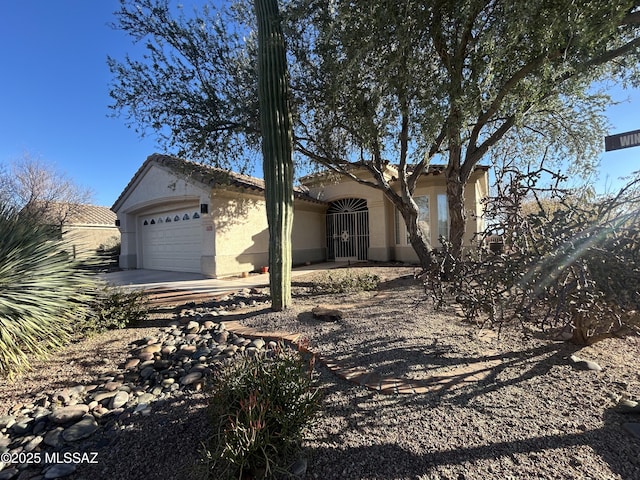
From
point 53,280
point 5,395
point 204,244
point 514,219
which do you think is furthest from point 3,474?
point 204,244

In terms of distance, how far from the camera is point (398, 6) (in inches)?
200

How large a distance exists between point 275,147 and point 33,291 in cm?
446

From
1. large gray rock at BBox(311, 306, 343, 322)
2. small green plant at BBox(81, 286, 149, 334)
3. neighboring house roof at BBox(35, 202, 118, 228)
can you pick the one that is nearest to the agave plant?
small green plant at BBox(81, 286, 149, 334)

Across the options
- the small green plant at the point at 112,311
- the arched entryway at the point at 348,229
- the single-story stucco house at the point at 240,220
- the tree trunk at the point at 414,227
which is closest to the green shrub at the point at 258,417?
the small green plant at the point at 112,311

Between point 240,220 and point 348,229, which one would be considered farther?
point 348,229

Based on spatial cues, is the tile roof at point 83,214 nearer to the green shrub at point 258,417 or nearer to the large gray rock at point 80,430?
the large gray rock at point 80,430

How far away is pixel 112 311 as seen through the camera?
18.0ft

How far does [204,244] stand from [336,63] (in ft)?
26.5

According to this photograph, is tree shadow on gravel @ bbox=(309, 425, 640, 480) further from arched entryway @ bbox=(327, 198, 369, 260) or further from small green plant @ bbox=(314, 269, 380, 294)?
arched entryway @ bbox=(327, 198, 369, 260)

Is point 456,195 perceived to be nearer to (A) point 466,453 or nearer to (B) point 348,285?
(B) point 348,285

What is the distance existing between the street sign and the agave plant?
7501 millimetres

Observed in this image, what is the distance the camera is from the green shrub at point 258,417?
215 centimetres

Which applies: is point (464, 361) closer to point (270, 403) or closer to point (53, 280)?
point (270, 403)

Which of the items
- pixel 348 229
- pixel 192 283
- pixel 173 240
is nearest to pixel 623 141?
pixel 192 283
